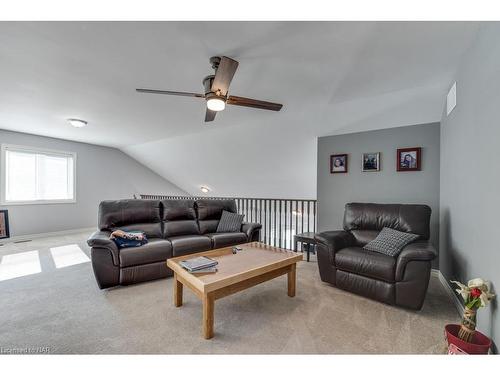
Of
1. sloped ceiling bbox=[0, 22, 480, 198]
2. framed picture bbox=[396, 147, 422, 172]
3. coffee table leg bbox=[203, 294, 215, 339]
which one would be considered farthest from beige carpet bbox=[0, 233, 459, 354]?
sloped ceiling bbox=[0, 22, 480, 198]

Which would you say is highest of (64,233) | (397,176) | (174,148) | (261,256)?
(174,148)

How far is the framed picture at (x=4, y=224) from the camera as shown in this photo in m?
4.76

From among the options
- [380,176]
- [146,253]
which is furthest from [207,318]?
[380,176]

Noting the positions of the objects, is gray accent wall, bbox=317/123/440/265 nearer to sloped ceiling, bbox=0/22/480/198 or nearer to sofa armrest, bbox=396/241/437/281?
sloped ceiling, bbox=0/22/480/198

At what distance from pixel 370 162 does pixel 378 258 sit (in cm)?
190

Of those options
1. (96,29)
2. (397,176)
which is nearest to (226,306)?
(96,29)

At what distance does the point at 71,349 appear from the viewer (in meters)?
1.61

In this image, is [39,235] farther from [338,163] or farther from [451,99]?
[451,99]

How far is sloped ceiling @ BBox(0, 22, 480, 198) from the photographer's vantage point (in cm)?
183

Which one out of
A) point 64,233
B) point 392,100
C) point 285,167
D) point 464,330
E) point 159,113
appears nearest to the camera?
point 464,330

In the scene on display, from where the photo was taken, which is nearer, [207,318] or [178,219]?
[207,318]

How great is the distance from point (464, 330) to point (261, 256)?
1.63 meters

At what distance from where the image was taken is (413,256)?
2.13 metres
